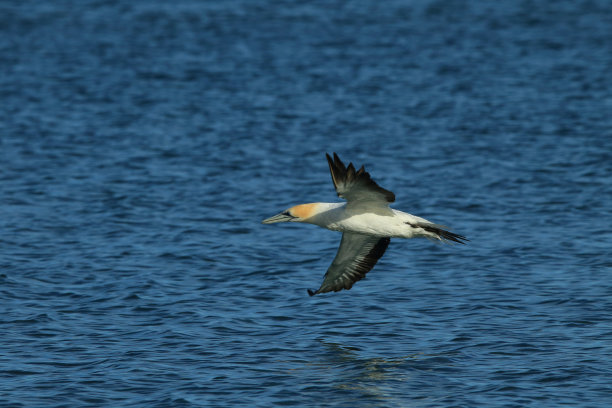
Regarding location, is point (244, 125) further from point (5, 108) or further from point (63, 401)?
point (63, 401)

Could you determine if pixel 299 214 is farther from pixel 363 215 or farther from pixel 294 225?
pixel 294 225

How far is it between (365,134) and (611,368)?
1905 cm

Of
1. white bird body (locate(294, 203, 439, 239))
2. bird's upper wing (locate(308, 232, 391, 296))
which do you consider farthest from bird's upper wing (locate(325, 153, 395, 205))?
bird's upper wing (locate(308, 232, 391, 296))

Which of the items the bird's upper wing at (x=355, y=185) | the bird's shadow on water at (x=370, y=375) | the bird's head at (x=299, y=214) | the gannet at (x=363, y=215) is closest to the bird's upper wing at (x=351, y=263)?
the gannet at (x=363, y=215)

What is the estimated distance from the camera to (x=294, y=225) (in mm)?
23922

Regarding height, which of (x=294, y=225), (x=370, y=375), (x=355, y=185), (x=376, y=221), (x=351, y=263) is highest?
(x=355, y=185)

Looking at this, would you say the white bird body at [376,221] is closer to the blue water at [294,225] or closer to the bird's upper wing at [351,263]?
the bird's upper wing at [351,263]

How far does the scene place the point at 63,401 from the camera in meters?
14.0

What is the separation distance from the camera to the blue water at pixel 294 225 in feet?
49.3

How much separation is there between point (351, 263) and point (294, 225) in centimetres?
704

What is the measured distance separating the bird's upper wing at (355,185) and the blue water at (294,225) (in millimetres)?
2598

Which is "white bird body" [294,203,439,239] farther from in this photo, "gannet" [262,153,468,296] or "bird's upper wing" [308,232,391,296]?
"bird's upper wing" [308,232,391,296]

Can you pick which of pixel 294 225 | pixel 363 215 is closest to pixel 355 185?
pixel 363 215

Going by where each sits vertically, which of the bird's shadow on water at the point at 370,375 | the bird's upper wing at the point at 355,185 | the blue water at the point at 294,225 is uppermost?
the bird's upper wing at the point at 355,185
